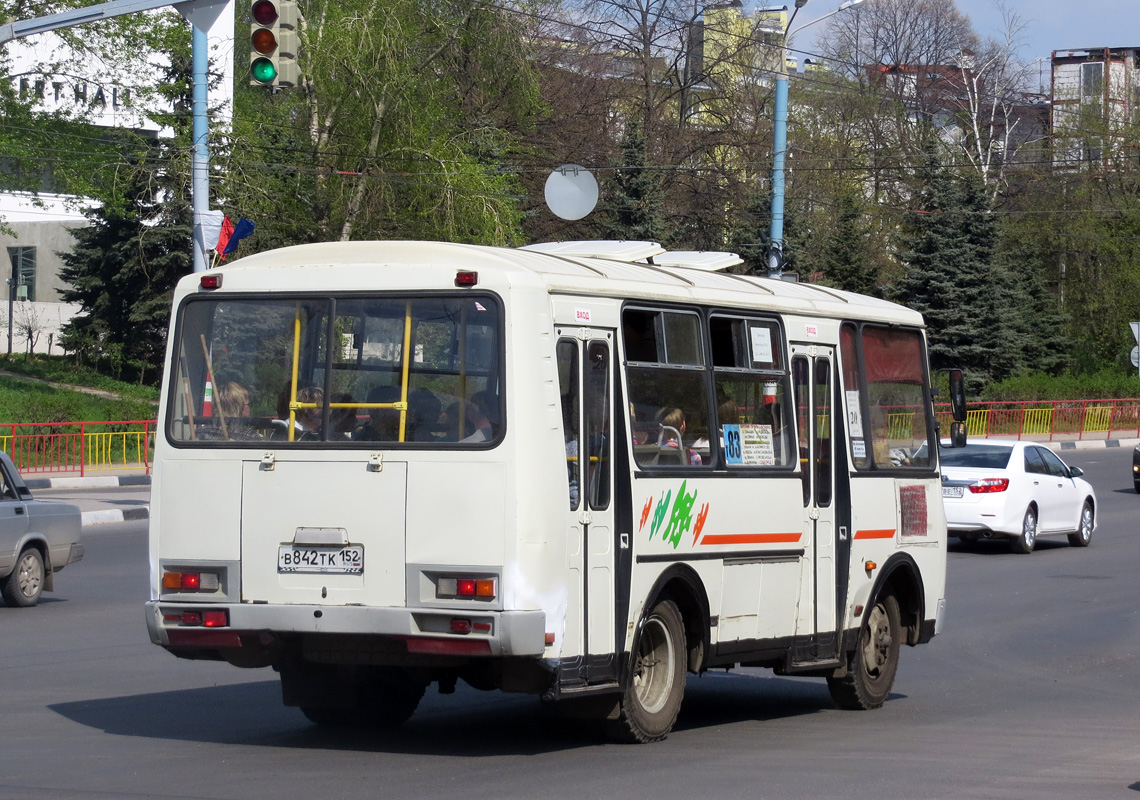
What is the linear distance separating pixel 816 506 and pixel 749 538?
33.5 inches

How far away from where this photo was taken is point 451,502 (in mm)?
7516

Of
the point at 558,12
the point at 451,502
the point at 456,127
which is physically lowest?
the point at 451,502

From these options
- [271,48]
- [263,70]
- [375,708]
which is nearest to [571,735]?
[375,708]

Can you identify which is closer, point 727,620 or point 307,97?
point 727,620

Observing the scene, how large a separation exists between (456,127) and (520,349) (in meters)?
37.0

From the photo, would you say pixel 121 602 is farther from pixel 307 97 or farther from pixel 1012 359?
pixel 1012 359

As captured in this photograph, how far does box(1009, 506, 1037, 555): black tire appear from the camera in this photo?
2184 centimetres

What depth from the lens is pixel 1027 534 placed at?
72.0 feet

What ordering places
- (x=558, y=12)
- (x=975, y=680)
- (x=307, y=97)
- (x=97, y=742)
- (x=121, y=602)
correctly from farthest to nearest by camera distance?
(x=558, y=12) < (x=307, y=97) < (x=121, y=602) < (x=975, y=680) < (x=97, y=742)

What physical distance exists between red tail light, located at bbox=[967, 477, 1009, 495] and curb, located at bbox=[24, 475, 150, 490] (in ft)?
52.0

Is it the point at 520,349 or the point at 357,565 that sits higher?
the point at 520,349

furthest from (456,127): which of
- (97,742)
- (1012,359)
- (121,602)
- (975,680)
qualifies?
(97,742)

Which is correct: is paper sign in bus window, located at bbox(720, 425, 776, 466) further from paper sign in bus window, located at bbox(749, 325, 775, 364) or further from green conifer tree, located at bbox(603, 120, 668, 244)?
green conifer tree, located at bbox(603, 120, 668, 244)

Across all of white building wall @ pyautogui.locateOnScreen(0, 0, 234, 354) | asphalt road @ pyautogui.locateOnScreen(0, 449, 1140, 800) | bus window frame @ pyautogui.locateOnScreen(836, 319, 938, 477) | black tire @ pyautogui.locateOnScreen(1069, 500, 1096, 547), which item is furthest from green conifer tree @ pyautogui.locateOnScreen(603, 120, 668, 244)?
bus window frame @ pyautogui.locateOnScreen(836, 319, 938, 477)
